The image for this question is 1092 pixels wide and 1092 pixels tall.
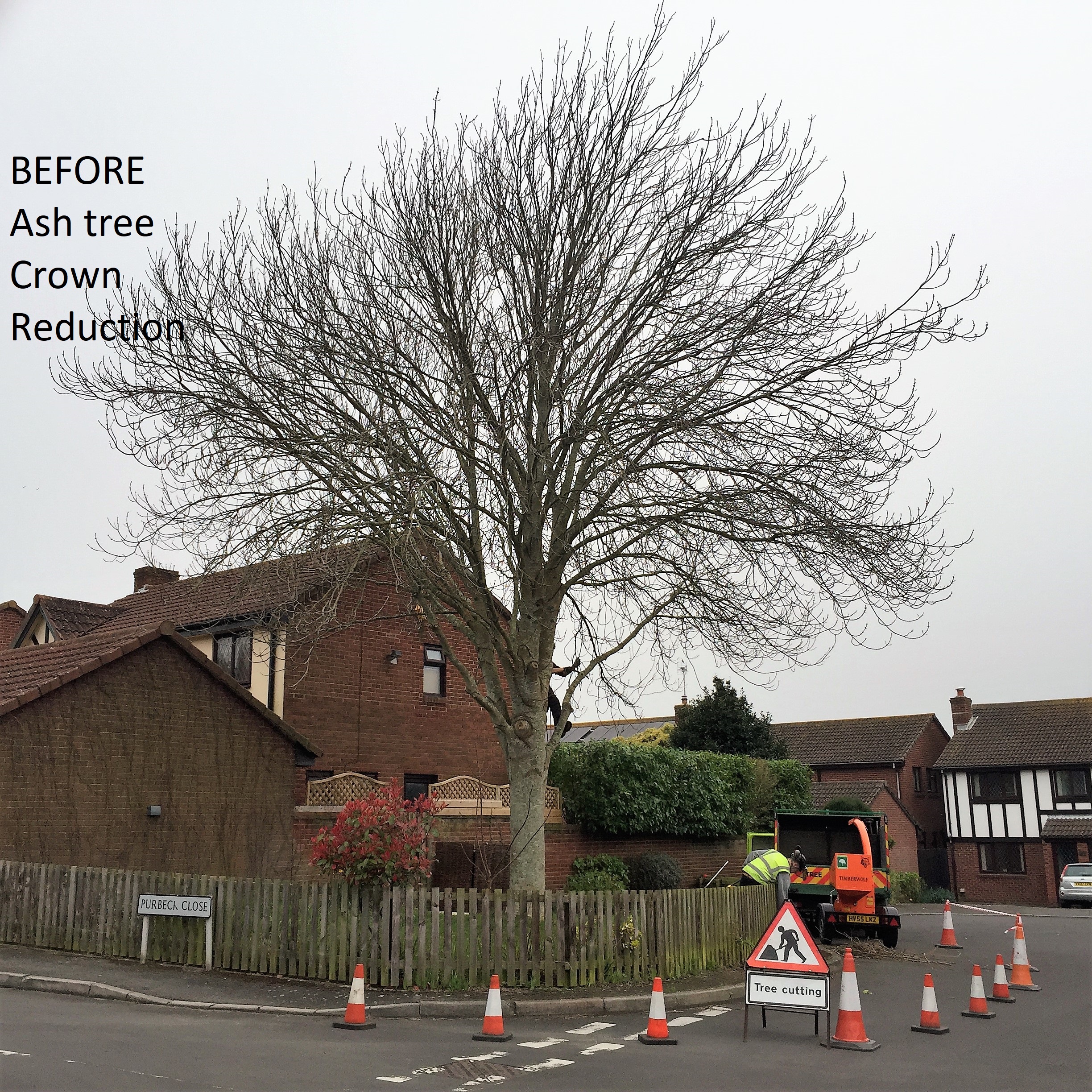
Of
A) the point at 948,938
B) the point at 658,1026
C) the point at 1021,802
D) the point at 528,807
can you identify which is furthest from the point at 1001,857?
the point at 658,1026

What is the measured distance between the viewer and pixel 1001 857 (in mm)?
43125

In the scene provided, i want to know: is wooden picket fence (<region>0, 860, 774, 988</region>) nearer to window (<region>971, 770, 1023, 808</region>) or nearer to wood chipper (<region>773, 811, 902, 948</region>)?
wood chipper (<region>773, 811, 902, 948</region>)

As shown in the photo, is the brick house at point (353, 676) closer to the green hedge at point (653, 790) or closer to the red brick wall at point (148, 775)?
the red brick wall at point (148, 775)

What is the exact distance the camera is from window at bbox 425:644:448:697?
26453mm

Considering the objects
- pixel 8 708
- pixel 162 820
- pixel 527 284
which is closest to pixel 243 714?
pixel 162 820

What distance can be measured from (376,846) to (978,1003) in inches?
264

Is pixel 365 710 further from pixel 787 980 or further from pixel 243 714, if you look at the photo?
pixel 787 980

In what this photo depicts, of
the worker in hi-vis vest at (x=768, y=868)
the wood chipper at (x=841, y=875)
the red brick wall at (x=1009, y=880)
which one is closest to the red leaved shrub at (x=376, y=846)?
the worker in hi-vis vest at (x=768, y=868)

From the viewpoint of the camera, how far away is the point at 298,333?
41.6ft

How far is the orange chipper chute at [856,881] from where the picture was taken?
16.7 metres

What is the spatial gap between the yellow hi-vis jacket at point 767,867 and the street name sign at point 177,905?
28.2 feet

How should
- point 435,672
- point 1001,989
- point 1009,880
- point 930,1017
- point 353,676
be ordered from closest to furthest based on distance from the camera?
Answer: point 930,1017
point 1001,989
point 353,676
point 435,672
point 1009,880

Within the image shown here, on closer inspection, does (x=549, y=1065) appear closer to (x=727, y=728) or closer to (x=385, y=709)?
(x=385, y=709)

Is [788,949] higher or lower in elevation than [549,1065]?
higher
